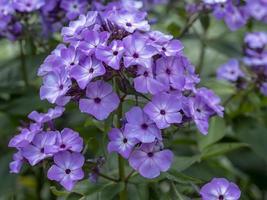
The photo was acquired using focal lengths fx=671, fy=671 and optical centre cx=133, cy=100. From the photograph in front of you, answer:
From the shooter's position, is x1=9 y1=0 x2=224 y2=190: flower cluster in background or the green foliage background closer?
x1=9 y1=0 x2=224 y2=190: flower cluster in background

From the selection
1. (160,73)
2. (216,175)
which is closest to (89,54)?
(160,73)

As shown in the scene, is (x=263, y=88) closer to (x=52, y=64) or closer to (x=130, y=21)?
(x=130, y=21)

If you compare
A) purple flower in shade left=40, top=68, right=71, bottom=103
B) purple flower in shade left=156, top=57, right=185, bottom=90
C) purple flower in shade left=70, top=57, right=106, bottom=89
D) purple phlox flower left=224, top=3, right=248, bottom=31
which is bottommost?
purple phlox flower left=224, top=3, right=248, bottom=31

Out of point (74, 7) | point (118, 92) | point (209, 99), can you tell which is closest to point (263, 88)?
point (209, 99)

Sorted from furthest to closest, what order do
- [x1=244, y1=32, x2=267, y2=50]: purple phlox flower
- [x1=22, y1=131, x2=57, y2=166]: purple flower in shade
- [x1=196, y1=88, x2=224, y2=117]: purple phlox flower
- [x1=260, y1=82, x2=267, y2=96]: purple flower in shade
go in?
[x1=244, y1=32, x2=267, y2=50]: purple phlox flower, [x1=260, y1=82, x2=267, y2=96]: purple flower in shade, [x1=196, y1=88, x2=224, y2=117]: purple phlox flower, [x1=22, y1=131, x2=57, y2=166]: purple flower in shade

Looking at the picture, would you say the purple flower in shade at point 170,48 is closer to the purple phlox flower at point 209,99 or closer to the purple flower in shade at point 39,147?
the purple phlox flower at point 209,99

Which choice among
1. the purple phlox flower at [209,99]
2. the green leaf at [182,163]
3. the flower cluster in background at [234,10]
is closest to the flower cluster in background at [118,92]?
the purple phlox flower at [209,99]

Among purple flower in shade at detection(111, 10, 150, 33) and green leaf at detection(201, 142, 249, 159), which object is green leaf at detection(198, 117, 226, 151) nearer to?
green leaf at detection(201, 142, 249, 159)

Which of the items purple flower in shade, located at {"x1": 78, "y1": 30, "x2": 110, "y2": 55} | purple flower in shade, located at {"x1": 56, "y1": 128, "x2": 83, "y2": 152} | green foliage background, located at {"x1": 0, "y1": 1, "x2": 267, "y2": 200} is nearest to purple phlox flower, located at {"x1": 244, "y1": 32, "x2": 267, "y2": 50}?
green foliage background, located at {"x1": 0, "y1": 1, "x2": 267, "y2": 200}

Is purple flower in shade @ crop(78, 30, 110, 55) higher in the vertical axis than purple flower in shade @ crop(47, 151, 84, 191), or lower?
higher
